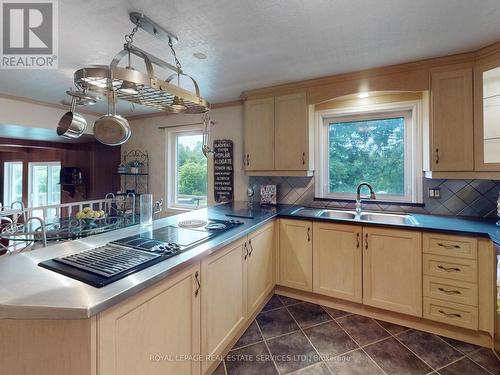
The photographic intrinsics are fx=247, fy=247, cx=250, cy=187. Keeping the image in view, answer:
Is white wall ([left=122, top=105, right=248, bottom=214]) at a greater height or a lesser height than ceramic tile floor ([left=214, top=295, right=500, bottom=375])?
greater

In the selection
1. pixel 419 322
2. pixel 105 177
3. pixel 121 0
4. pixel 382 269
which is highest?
pixel 121 0

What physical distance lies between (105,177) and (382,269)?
458 cm

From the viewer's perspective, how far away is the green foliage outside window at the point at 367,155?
263cm

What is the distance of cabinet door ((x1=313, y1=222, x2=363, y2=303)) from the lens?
2203 mm

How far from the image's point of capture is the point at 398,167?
2.63 metres

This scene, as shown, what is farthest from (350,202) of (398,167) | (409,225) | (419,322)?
(419,322)

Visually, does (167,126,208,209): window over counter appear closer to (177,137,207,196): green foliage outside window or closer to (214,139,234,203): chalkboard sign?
(177,137,207,196): green foliage outside window

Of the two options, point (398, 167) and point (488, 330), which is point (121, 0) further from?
point (488, 330)

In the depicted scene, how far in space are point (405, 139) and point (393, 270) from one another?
1359mm

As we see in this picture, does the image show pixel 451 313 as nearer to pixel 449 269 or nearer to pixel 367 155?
pixel 449 269

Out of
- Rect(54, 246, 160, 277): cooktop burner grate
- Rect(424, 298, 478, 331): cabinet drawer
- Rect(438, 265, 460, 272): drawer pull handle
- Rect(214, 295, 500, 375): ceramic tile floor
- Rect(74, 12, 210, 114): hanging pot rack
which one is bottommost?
Rect(214, 295, 500, 375): ceramic tile floor

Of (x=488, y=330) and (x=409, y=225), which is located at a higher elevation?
(x=409, y=225)

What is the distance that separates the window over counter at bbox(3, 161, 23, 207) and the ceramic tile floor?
7.72 metres

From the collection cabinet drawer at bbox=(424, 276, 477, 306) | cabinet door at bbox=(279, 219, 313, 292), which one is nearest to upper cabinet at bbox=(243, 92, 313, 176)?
cabinet door at bbox=(279, 219, 313, 292)
